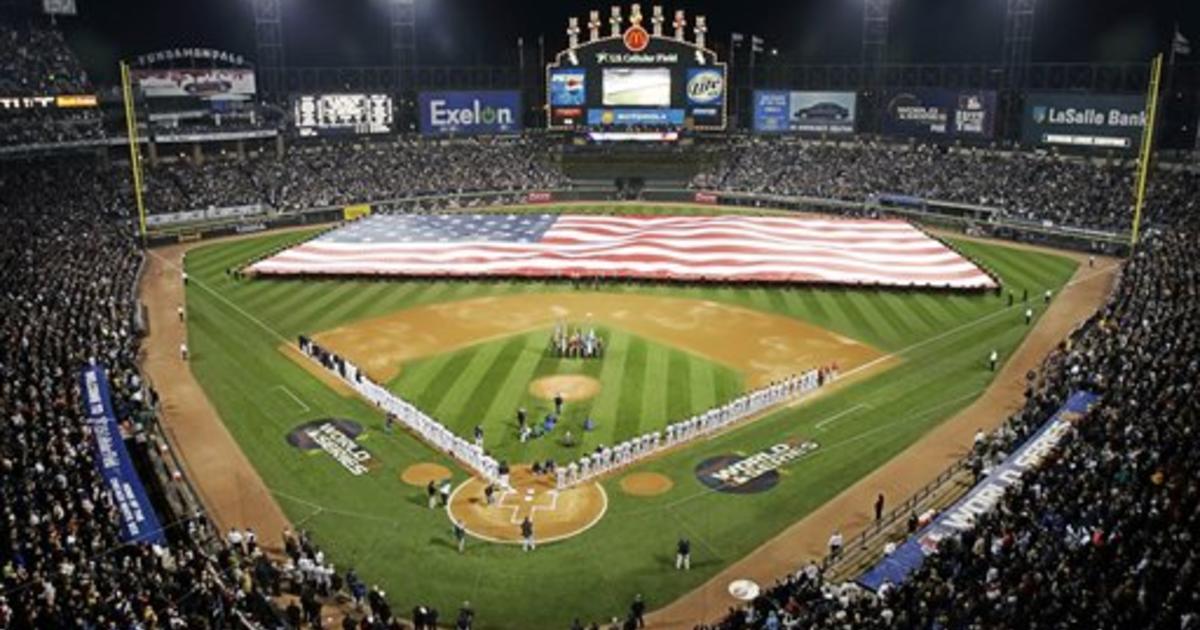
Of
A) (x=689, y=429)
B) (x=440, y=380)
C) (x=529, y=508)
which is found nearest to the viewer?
(x=529, y=508)

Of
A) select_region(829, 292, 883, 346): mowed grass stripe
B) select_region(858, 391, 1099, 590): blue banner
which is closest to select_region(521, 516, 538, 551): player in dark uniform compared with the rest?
select_region(858, 391, 1099, 590): blue banner

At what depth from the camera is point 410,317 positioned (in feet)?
160

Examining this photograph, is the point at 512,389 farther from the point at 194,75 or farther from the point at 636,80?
the point at 194,75

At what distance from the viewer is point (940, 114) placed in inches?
3290

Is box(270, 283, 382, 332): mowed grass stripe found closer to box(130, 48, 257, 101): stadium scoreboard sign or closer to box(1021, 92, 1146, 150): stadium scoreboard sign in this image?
box(130, 48, 257, 101): stadium scoreboard sign

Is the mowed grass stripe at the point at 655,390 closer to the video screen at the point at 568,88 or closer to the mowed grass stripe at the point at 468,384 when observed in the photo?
the mowed grass stripe at the point at 468,384

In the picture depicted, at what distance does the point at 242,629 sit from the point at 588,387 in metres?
A: 19.6

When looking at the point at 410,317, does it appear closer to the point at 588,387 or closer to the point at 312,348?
the point at 312,348

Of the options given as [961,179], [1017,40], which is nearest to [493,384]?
[961,179]

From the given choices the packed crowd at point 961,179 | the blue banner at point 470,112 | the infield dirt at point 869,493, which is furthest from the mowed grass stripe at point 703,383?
the blue banner at point 470,112

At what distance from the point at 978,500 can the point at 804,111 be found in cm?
7115

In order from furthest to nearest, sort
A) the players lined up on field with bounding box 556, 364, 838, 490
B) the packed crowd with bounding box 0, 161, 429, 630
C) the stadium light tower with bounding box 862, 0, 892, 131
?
the stadium light tower with bounding box 862, 0, 892, 131 → the players lined up on field with bounding box 556, 364, 838, 490 → the packed crowd with bounding box 0, 161, 429, 630

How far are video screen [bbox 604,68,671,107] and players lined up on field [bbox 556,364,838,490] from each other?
5061 cm

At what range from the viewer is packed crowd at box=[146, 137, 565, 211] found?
78938mm
